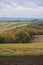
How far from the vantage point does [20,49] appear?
7.68 feet

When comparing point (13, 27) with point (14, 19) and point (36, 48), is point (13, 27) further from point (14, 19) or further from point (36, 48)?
point (36, 48)

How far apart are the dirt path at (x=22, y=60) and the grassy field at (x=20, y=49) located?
2.5 inches

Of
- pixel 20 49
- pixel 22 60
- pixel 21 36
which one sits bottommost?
pixel 22 60

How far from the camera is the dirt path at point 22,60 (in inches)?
88.9

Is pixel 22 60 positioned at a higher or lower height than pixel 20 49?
lower

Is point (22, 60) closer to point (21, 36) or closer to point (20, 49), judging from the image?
point (20, 49)

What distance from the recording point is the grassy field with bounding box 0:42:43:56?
91.2 inches

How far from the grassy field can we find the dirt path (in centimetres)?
6

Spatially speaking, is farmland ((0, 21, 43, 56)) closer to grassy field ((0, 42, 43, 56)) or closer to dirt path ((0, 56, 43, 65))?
grassy field ((0, 42, 43, 56))

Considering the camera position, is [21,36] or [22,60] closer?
[22,60]

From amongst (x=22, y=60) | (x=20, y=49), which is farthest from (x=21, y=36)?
(x=22, y=60)

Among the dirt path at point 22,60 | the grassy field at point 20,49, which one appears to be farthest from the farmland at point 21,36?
the dirt path at point 22,60

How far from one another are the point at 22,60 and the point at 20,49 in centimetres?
18

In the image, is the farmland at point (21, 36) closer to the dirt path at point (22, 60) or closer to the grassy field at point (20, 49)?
the grassy field at point (20, 49)
